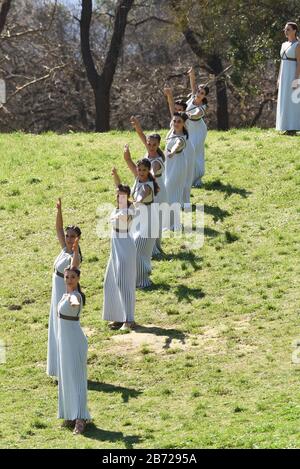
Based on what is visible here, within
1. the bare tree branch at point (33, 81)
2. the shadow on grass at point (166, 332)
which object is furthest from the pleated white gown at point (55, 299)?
the bare tree branch at point (33, 81)

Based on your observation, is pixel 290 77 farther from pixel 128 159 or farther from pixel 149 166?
pixel 128 159

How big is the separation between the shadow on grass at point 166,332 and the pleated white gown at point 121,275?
204 mm

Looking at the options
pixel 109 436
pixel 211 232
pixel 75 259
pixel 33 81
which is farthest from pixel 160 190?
pixel 33 81

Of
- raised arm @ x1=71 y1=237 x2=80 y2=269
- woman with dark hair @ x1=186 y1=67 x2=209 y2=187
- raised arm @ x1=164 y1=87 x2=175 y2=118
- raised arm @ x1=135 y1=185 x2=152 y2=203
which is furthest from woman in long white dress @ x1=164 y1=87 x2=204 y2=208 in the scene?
raised arm @ x1=71 y1=237 x2=80 y2=269

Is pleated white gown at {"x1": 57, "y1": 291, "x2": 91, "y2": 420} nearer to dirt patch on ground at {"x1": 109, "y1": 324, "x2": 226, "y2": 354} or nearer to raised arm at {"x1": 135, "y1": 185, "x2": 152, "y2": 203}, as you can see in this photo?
dirt patch on ground at {"x1": 109, "y1": 324, "x2": 226, "y2": 354}

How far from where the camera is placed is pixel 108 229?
23.2m

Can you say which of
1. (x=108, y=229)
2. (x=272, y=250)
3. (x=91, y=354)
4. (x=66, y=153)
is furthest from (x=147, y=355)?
(x=66, y=153)

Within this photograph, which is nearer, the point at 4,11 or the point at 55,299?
the point at 55,299

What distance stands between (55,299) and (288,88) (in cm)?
990

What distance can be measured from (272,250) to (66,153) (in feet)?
24.2

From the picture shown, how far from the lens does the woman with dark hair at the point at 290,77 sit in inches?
985

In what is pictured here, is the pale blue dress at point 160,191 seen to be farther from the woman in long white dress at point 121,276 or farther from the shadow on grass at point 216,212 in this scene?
the woman in long white dress at point 121,276

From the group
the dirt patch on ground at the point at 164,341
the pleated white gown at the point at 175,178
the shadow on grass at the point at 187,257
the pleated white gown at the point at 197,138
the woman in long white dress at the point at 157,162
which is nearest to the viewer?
the dirt patch on ground at the point at 164,341

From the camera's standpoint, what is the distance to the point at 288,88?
25.6 meters
